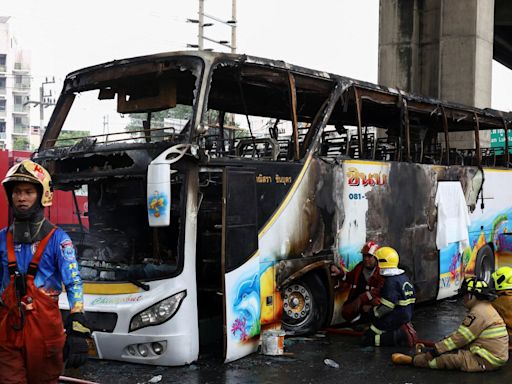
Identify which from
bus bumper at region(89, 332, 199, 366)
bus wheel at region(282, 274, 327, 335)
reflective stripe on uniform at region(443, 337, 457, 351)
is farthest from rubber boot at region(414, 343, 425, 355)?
bus bumper at region(89, 332, 199, 366)

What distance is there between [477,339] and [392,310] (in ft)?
4.17

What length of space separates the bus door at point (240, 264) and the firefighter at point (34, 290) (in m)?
2.56

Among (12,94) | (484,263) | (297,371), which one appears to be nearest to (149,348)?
(297,371)

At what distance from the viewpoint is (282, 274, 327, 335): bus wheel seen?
324 inches

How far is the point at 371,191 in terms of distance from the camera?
9133 mm

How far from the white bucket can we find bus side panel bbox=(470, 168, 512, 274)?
5352mm

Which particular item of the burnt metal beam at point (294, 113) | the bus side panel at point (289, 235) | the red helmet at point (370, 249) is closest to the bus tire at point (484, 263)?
the red helmet at point (370, 249)

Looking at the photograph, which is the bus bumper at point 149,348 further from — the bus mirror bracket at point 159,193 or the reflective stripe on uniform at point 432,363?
the reflective stripe on uniform at point 432,363

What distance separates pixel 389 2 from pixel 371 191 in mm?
16119

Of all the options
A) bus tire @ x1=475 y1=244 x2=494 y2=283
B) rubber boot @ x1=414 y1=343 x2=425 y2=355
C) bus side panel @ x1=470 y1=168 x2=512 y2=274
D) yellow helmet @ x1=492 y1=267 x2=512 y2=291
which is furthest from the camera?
bus tire @ x1=475 y1=244 x2=494 y2=283

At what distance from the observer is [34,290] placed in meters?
4.06

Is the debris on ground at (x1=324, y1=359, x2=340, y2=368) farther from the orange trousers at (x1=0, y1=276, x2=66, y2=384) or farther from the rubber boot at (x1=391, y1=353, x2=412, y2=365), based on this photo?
the orange trousers at (x1=0, y1=276, x2=66, y2=384)

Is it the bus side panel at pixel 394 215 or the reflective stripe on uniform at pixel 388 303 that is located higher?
the bus side panel at pixel 394 215

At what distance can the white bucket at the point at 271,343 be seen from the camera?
728cm
